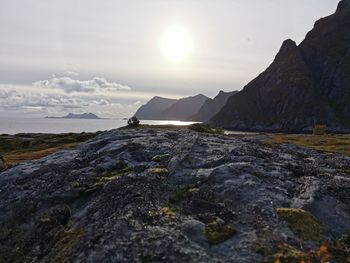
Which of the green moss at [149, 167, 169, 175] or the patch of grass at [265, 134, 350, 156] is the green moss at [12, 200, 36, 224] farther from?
the patch of grass at [265, 134, 350, 156]

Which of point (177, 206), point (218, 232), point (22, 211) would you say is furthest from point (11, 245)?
point (218, 232)

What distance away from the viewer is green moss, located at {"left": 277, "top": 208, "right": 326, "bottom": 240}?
65.1 feet

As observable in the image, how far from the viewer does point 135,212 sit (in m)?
21.2

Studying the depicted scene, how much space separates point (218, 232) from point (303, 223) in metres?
4.39

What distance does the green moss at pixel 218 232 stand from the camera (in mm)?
19188

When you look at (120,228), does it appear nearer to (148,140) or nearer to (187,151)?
(187,151)

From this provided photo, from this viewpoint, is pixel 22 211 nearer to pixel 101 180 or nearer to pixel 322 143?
pixel 101 180

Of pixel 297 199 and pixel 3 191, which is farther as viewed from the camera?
pixel 3 191

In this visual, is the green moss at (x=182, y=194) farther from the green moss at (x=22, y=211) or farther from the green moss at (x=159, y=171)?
the green moss at (x=22, y=211)

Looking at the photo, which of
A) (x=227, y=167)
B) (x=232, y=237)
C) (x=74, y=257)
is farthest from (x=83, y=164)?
(x=232, y=237)

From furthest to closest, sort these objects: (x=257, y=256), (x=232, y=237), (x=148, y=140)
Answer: (x=148, y=140) < (x=232, y=237) < (x=257, y=256)

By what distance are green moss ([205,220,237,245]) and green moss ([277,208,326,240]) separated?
2942mm

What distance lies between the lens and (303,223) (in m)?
20.5

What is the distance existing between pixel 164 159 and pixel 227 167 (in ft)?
17.4
